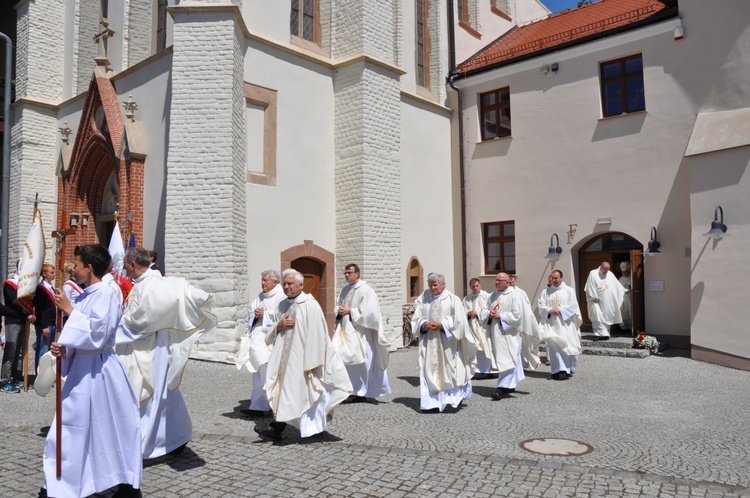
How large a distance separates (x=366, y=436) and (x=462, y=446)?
3.40 ft

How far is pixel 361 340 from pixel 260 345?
5.09 ft

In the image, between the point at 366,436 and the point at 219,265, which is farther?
the point at 219,265

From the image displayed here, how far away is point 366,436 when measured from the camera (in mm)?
6664

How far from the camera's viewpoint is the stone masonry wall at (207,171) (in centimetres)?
1205

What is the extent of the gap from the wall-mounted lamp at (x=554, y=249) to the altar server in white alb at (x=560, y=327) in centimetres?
428

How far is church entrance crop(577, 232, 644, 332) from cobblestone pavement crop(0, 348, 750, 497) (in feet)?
15.7

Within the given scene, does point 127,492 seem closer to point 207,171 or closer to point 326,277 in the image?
point 207,171

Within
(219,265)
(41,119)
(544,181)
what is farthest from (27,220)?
(544,181)

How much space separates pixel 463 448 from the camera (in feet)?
20.2

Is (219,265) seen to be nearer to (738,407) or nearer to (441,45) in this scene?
(738,407)

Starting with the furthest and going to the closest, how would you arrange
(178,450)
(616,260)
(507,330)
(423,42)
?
1. (423,42)
2. (616,260)
3. (507,330)
4. (178,450)

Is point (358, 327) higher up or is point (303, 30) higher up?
point (303, 30)

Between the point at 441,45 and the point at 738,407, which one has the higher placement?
Result: the point at 441,45

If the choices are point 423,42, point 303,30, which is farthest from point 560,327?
point 423,42
